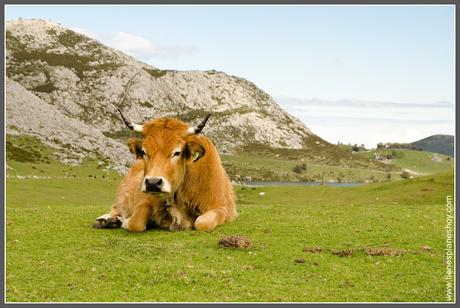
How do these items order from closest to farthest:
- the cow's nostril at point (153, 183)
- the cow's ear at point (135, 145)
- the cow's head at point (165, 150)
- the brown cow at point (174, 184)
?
the cow's nostril at point (153, 183) → the cow's head at point (165, 150) → the brown cow at point (174, 184) → the cow's ear at point (135, 145)

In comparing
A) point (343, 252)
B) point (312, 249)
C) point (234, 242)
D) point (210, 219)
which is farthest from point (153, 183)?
point (343, 252)

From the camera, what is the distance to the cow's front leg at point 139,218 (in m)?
15.9

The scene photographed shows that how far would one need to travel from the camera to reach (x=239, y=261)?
12.1 metres

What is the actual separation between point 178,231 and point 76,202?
3817 cm

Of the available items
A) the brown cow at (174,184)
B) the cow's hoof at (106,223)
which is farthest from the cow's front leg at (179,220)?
the cow's hoof at (106,223)

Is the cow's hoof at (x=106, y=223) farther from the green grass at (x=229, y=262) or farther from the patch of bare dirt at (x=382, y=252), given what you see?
the patch of bare dirt at (x=382, y=252)

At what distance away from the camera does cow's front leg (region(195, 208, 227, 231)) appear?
1606 cm

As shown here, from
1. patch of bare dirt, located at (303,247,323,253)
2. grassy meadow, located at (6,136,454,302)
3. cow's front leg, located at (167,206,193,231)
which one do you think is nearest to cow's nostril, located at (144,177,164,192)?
grassy meadow, located at (6,136,454,302)

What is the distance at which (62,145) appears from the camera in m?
144

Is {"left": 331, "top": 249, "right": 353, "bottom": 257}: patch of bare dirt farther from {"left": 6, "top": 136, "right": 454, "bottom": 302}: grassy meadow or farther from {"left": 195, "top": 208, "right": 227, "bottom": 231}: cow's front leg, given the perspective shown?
{"left": 195, "top": 208, "right": 227, "bottom": 231}: cow's front leg

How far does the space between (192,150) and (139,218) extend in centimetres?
283

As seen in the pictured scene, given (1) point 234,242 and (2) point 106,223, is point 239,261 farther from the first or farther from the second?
(2) point 106,223

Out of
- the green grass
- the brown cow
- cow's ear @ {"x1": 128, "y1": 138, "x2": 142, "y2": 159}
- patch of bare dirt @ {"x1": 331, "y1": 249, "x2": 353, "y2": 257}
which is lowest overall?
the green grass

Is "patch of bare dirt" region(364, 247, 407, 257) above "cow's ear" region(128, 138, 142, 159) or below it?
below
